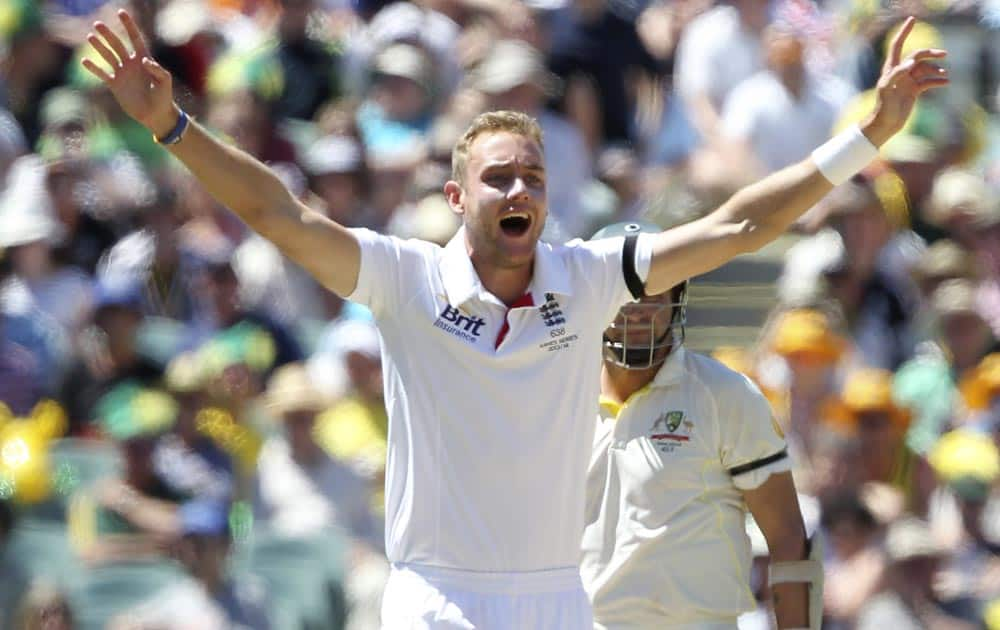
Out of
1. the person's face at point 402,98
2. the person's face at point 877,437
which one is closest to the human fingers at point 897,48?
the person's face at point 877,437

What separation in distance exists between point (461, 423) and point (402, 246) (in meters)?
0.46

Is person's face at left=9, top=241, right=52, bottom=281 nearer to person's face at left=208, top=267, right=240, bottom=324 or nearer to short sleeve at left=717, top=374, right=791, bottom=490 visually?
person's face at left=208, top=267, right=240, bottom=324

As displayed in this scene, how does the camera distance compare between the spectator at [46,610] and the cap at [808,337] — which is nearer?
the spectator at [46,610]

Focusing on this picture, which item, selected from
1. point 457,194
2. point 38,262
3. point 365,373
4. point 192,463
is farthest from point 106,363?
point 457,194

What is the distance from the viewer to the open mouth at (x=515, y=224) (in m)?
4.84

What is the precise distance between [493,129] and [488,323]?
1.57 feet

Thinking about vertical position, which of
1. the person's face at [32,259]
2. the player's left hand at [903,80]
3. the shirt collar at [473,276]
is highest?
the person's face at [32,259]

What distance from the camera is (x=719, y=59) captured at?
9.00 m

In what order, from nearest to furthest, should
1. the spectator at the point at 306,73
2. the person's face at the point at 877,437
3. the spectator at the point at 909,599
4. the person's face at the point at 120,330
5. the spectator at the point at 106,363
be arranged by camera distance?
the spectator at the point at 909,599 → the person's face at the point at 877,437 → the spectator at the point at 106,363 → the person's face at the point at 120,330 → the spectator at the point at 306,73

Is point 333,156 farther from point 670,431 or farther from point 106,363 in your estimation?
point 670,431

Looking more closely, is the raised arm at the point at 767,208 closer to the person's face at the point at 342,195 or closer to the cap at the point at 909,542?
the cap at the point at 909,542

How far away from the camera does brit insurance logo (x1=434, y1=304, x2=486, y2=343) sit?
4.79m

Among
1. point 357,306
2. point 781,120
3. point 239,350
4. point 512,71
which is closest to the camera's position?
point 357,306

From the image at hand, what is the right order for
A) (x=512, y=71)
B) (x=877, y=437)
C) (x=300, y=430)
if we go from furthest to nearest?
1. (x=512, y=71)
2. (x=300, y=430)
3. (x=877, y=437)
